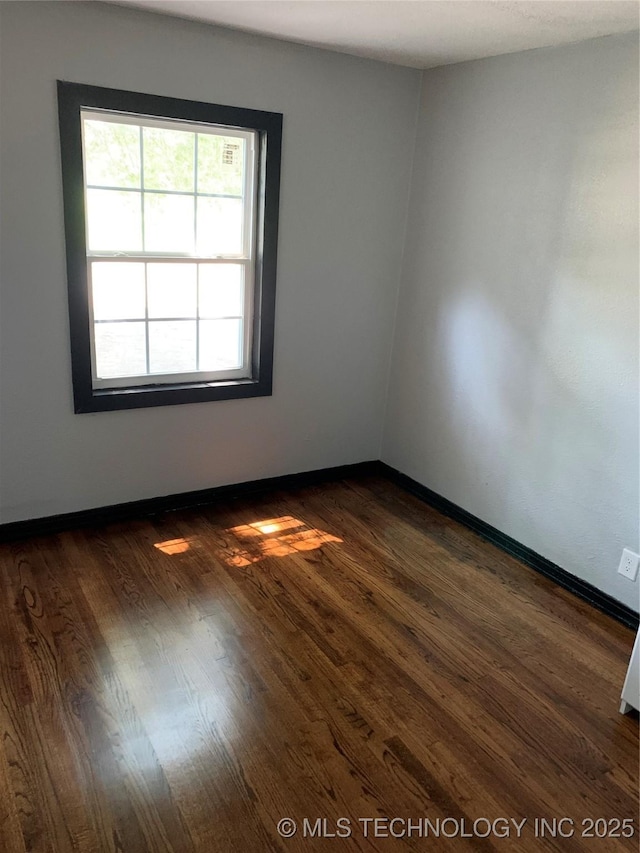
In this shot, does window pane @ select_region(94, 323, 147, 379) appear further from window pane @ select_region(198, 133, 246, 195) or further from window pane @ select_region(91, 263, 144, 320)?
window pane @ select_region(198, 133, 246, 195)

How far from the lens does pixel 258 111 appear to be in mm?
3070

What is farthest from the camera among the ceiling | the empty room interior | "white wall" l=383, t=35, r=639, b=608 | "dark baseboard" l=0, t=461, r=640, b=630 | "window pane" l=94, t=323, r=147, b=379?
"window pane" l=94, t=323, r=147, b=379

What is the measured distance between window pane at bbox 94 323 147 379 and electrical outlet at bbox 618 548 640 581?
2.38 meters

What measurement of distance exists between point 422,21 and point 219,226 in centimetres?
129

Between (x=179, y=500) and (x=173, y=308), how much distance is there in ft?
3.32

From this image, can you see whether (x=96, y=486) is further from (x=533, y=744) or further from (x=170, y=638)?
(x=533, y=744)

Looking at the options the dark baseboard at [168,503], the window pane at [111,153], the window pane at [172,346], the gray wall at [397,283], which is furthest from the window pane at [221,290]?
the dark baseboard at [168,503]

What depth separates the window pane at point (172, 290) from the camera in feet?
10.3

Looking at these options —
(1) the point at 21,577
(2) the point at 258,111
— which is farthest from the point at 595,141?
(1) the point at 21,577

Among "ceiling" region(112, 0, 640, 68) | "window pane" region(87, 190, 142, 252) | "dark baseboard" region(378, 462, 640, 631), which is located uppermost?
"ceiling" region(112, 0, 640, 68)

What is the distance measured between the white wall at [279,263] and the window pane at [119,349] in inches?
7.9

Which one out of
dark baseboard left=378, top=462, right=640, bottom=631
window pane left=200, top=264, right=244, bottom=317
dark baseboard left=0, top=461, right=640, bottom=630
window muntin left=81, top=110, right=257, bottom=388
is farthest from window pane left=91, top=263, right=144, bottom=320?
dark baseboard left=378, top=462, right=640, bottom=631

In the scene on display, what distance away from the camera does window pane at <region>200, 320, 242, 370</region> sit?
3389 millimetres

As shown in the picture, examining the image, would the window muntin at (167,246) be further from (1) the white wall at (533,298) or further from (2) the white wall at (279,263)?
(1) the white wall at (533,298)
